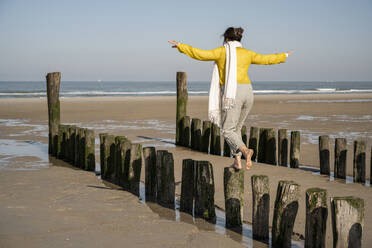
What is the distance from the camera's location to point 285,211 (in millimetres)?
4629

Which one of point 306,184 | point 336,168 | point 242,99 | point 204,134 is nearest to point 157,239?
point 242,99

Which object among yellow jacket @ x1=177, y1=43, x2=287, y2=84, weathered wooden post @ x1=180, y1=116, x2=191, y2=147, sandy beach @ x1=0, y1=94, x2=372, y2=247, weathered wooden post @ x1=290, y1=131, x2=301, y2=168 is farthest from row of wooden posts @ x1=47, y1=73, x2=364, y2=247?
weathered wooden post @ x1=290, y1=131, x2=301, y2=168

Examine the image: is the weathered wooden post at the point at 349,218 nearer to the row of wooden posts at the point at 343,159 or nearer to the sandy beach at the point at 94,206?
the sandy beach at the point at 94,206

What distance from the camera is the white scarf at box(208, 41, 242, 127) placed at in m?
5.86

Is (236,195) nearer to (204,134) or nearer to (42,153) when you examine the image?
(204,134)

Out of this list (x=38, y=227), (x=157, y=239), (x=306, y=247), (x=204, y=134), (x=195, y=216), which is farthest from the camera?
(x=204, y=134)

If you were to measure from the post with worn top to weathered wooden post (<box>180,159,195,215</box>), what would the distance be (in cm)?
440

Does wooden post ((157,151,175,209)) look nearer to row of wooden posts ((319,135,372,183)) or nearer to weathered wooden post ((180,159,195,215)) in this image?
weathered wooden post ((180,159,195,215))

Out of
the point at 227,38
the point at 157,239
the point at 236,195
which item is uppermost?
the point at 227,38

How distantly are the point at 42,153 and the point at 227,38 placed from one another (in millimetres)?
6597

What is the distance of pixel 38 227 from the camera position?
526cm

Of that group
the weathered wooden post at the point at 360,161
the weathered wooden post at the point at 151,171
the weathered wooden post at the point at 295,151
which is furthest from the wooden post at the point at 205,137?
the weathered wooden post at the point at 151,171

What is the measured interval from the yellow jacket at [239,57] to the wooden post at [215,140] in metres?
4.31

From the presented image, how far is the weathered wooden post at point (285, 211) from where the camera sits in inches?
181
